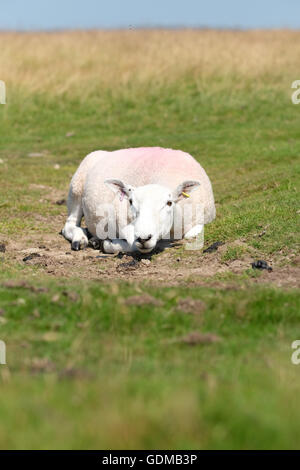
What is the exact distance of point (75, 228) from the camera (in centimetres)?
1155

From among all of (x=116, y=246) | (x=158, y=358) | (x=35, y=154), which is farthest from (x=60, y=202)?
(x=158, y=358)

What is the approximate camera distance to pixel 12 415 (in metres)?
4.38

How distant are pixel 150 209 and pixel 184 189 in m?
0.95

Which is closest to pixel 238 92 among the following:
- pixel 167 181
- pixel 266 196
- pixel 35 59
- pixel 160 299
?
pixel 35 59

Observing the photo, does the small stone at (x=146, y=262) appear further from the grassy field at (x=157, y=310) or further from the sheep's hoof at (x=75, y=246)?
the sheep's hoof at (x=75, y=246)

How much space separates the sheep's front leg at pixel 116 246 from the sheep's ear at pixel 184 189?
90 centimetres

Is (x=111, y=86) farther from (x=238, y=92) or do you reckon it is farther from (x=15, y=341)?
(x=15, y=341)

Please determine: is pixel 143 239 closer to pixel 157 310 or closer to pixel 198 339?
pixel 157 310

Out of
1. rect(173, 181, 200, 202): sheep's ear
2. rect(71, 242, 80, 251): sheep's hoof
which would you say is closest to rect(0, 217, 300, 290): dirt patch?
rect(71, 242, 80, 251): sheep's hoof

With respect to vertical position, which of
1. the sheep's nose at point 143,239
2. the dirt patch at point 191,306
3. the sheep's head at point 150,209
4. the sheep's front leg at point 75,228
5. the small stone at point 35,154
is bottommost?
the sheep's front leg at point 75,228

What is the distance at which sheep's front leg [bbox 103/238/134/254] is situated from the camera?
33.7 ft

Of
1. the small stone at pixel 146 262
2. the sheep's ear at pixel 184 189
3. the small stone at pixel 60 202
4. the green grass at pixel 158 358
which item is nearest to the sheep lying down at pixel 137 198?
the sheep's ear at pixel 184 189

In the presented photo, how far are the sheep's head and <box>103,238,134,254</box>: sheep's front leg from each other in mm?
250

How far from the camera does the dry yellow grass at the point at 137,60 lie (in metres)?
25.5
